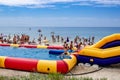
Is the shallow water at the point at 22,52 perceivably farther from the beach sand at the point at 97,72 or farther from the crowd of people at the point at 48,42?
the beach sand at the point at 97,72

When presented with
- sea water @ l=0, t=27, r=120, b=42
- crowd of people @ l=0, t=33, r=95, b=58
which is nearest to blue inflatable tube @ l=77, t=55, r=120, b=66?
crowd of people @ l=0, t=33, r=95, b=58

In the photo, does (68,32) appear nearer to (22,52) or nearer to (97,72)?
(22,52)

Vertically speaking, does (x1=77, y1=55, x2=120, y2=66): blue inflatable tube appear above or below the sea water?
above

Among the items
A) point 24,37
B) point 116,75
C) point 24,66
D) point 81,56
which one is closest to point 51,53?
point 81,56

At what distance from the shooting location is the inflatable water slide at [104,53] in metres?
9.67

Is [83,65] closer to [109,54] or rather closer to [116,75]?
[109,54]

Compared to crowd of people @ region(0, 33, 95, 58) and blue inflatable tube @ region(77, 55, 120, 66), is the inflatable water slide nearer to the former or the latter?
blue inflatable tube @ region(77, 55, 120, 66)

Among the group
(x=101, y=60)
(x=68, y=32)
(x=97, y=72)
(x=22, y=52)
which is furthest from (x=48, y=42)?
(x=68, y=32)

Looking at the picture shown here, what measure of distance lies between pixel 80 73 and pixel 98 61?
1270 mm

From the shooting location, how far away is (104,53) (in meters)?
9.69

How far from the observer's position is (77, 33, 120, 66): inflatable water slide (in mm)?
9672

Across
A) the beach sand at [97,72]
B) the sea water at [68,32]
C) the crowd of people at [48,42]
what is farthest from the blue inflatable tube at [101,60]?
the sea water at [68,32]

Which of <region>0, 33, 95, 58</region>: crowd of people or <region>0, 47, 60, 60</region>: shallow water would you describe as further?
<region>0, 47, 60, 60</region>: shallow water

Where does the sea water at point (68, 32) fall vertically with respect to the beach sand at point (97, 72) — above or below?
below
